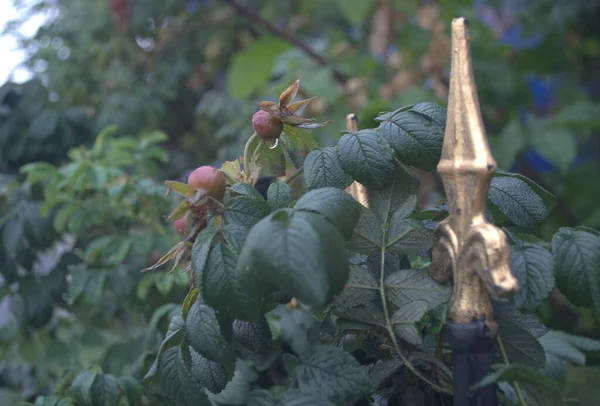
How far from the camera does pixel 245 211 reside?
53cm

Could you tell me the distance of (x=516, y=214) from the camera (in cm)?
57

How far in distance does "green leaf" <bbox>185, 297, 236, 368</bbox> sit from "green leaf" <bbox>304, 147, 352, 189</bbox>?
0.14m

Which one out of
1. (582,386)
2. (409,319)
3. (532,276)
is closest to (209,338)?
(409,319)

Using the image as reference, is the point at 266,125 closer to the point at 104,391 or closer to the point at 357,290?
the point at 357,290

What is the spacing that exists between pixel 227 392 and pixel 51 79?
64.7 inches

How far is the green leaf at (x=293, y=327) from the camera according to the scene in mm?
805

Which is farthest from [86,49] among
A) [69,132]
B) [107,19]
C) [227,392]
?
[227,392]

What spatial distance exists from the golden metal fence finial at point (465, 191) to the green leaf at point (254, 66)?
160 centimetres

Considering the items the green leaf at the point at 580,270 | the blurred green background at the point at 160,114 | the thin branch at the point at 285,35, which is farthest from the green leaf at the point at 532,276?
the thin branch at the point at 285,35

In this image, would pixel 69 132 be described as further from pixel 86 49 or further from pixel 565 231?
pixel 565 231

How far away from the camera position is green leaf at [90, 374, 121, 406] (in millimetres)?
698

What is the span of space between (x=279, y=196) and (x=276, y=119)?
0.07 meters

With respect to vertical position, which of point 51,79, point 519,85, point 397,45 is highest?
point 51,79

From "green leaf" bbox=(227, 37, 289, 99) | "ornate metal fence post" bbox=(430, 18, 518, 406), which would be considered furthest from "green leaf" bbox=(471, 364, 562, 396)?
"green leaf" bbox=(227, 37, 289, 99)
